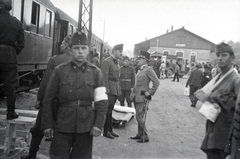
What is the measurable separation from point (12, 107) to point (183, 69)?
109 ft

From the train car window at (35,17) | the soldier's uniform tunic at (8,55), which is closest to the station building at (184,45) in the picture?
the train car window at (35,17)

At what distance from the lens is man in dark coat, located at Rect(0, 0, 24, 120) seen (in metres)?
4.20

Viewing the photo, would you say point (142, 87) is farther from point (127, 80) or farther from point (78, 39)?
point (78, 39)

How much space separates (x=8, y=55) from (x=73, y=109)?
1936 mm

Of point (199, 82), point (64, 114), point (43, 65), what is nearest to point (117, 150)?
point (64, 114)

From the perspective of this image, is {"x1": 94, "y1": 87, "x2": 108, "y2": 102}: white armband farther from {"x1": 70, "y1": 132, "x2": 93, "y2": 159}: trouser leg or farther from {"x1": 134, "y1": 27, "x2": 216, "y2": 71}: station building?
{"x1": 134, "y1": 27, "x2": 216, "y2": 71}: station building

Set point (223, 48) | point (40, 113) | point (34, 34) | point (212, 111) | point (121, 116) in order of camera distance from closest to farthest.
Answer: point (212, 111)
point (223, 48)
point (40, 113)
point (121, 116)
point (34, 34)

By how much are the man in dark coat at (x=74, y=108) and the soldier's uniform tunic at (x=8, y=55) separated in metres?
1.57

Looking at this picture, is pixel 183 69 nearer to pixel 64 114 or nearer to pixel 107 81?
pixel 107 81

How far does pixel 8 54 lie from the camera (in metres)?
4.24

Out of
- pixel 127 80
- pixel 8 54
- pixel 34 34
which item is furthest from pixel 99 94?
pixel 34 34

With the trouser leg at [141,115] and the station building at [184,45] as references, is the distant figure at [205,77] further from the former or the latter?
the station building at [184,45]

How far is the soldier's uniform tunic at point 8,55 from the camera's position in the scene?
4.20 metres

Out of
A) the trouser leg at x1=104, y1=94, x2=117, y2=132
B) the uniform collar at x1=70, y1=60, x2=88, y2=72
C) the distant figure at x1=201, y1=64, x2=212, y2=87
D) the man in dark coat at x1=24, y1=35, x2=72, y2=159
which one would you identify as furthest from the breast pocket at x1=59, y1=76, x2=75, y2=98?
the distant figure at x1=201, y1=64, x2=212, y2=87
